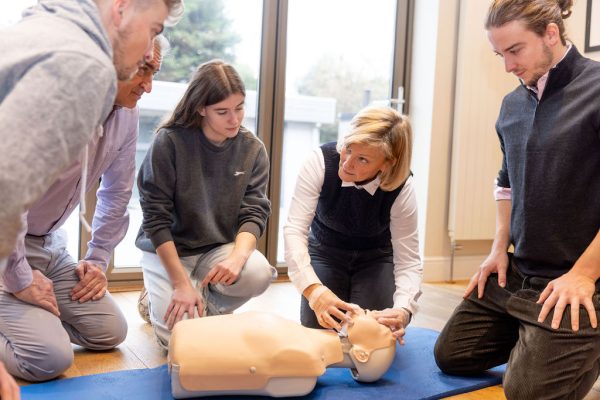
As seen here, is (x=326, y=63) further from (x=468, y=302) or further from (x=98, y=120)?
(x=98, y=120)

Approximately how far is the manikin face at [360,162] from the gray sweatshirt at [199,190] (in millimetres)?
324

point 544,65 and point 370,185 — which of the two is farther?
point 370,185

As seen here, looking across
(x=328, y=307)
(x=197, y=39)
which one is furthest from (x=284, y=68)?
(x=328, y=307)

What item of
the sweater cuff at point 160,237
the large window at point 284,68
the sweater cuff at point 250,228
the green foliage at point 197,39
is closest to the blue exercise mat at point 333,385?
the sweater cuff at point 160,237

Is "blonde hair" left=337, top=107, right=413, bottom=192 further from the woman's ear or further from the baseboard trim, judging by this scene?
the baseboard trim

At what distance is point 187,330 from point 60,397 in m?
0.33

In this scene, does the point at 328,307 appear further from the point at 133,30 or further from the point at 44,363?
the point at 133,30

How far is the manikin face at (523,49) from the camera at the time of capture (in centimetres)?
151

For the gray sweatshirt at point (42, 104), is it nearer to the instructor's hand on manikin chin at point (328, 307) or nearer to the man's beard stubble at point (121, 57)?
the man's beard stubble at point (121, 57)

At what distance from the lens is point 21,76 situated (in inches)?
26.3

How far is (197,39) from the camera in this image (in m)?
2.87

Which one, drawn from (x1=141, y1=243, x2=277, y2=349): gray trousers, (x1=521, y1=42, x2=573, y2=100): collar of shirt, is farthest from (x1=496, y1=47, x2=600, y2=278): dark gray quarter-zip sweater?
(x1=141, y1=243, x2=277, y2=349): gray trousers

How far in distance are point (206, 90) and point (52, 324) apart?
0.76 metres

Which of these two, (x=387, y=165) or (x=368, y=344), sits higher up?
(x=387, y=165)
